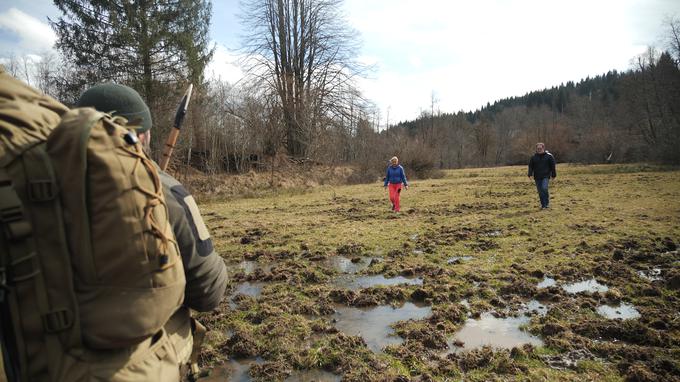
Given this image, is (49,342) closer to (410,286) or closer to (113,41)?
(410,286)

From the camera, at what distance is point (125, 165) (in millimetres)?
1376

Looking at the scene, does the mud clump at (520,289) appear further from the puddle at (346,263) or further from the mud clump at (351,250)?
the mud clump at (351,250)

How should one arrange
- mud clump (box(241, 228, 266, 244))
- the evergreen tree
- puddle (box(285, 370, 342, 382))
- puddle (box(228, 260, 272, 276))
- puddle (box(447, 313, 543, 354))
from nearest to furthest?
puddle (box(285, 370, 342, 382))
puddle (box(447, 313, 543, 354))
puddle (box(228, 260, 272, 276))
mud clump (box(241, 228, 266, 244))
the evergreen tree

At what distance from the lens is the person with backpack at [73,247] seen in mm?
1269

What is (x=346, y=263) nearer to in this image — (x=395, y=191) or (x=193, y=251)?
(x=193, y=251)

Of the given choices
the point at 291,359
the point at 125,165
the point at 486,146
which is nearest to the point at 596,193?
the point at 291,359

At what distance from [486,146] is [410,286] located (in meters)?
79.7

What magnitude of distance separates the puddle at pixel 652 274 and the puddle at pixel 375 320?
361 centimetres

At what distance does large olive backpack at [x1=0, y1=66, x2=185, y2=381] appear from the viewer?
4.16ft

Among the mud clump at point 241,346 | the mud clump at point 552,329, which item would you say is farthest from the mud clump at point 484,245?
the mud clump at point 241,346

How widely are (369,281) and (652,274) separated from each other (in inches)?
173

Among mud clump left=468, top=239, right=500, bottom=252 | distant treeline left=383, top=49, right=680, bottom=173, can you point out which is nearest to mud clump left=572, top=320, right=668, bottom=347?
mud clump left=468, top=239, right=500, bottom=252

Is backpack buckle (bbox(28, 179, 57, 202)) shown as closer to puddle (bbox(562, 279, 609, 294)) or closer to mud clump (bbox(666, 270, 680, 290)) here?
puddle (bbox(562, 279, 609, 294))

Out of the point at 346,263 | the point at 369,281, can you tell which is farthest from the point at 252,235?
the point at 369,281
